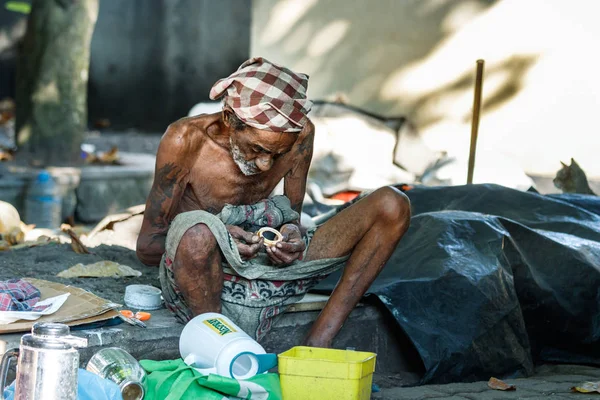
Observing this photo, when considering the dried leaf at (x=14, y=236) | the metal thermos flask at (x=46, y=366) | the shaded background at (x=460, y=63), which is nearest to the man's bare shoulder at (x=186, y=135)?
the metal thermos flask at (x=46, y=366)

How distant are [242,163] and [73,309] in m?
0.85

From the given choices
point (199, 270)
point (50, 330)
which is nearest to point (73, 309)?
point (199, 270)

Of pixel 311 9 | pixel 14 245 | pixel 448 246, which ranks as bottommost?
pixel 14 245

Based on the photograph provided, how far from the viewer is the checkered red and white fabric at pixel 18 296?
299cm

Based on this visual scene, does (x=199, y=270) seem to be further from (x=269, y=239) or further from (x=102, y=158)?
(x=102, y=158)

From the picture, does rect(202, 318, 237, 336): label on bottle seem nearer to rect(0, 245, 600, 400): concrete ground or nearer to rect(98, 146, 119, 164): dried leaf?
rect(0, 245, 600, 400): concrete ground

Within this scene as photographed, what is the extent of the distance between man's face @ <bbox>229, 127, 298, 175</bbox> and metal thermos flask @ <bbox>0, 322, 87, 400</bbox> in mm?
1263

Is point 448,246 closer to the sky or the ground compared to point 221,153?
closer to the ground

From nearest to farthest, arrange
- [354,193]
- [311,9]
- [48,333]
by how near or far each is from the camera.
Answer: [48,333] < [354,193] < [311,9]

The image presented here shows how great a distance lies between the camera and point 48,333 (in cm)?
211

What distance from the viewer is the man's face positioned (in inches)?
124

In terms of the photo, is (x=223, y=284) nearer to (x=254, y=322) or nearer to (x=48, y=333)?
(x=254, y=322)

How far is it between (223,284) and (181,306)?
187 millimetres

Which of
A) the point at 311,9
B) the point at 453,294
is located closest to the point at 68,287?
the point at 453,294
